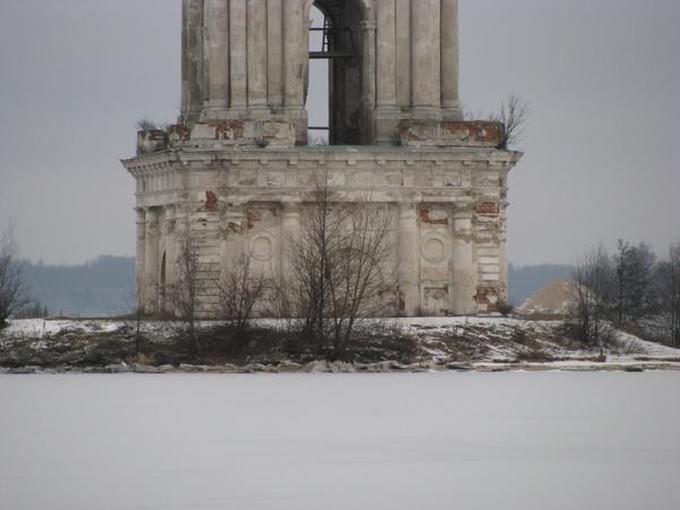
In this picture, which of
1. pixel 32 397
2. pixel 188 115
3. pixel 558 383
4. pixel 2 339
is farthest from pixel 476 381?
pixel 188 115

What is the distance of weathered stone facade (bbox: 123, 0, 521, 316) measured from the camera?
40.3m

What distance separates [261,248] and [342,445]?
664 inches

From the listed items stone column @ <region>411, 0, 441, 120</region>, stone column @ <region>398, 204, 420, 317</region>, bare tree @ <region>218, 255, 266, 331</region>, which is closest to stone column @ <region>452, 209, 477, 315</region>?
stone column @ <region>398, 204, 420, 317</region>

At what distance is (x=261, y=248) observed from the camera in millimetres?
40562

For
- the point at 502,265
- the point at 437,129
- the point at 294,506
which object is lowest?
the point at 294,506

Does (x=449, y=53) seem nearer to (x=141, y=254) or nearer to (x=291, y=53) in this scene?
(x=291, y=53)

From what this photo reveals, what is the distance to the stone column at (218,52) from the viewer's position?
41625 mm

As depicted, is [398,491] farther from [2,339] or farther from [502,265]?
[502,265]

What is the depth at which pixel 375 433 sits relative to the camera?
2512cm

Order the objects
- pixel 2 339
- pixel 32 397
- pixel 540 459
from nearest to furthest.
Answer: pixel 540 459 < pixel 32 397 < pixel 2 339

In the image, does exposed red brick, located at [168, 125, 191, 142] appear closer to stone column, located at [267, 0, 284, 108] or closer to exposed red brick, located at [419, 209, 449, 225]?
stone column, located at [267, 0, 284, 108]

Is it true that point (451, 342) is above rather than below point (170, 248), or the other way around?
below

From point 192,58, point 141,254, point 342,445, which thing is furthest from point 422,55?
point 342,445

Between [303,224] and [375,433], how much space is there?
15.5 meters
